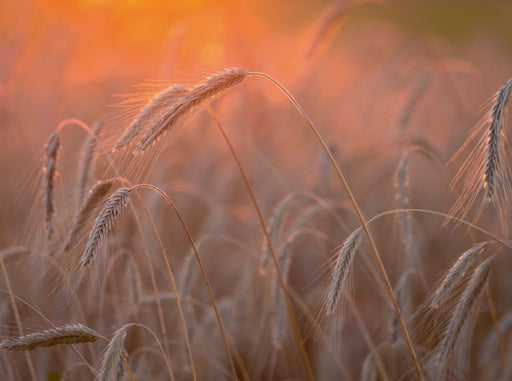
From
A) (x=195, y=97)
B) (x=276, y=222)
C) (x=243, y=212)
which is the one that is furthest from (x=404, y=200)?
(x=243, y=212)

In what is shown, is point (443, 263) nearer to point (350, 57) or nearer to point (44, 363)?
point (44, 363)

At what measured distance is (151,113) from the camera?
Result: 151cm

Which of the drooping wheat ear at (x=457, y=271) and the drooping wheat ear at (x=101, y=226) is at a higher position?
the drooping wheat ear at (x=101, y=226)

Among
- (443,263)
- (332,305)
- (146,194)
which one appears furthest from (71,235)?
(443,263)

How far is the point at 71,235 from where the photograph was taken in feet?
5.12

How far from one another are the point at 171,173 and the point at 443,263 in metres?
2.20

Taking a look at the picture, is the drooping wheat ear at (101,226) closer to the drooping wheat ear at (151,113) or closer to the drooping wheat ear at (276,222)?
the drooping wheat ear at (151,113)

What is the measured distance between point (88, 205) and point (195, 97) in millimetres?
501

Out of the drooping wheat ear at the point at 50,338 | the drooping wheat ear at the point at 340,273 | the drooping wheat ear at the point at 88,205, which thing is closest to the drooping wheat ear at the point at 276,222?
the drooping wheat ear at the point at 340,273

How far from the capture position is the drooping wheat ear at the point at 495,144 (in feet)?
3.99

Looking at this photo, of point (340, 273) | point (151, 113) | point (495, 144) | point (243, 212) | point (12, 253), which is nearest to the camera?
point (495, 144)

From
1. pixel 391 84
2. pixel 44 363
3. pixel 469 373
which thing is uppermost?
pixel 391 84

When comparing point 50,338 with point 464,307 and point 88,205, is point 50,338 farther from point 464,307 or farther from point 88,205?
point 464,307

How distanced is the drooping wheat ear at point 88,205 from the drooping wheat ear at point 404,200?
1098 mm
